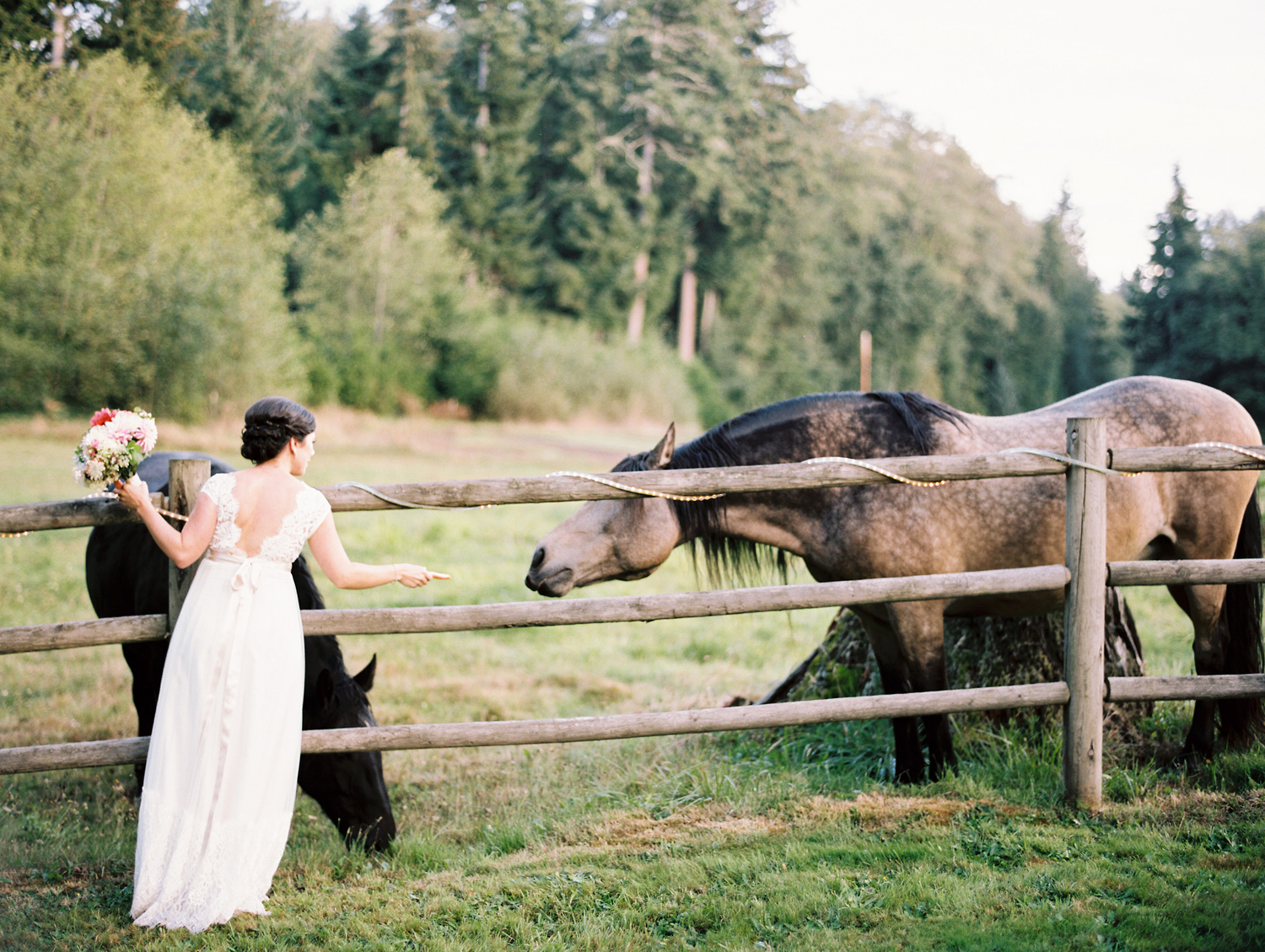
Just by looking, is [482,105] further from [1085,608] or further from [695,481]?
[1085,608]

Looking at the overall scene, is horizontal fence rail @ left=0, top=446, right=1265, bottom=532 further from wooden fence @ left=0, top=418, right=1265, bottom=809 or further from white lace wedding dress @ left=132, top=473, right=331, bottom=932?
white lace wedding dress @ left=132, top=473, right=331, bottom=932

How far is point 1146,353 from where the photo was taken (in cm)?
2812

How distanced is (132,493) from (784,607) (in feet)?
7.97

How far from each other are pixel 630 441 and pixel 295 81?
19654mm

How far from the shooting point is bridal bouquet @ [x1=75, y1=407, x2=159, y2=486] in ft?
9.63

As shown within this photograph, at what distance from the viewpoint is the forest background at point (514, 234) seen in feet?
77.2

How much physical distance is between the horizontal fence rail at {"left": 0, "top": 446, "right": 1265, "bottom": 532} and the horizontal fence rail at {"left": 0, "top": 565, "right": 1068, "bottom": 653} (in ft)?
1.34

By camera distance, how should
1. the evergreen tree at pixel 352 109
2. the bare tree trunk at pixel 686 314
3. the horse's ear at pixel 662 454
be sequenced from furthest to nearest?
the bare tree trunk at pixel 686 314 → the evergreen tree at pixel 352 109 → the horse's ear at pixel 662 454

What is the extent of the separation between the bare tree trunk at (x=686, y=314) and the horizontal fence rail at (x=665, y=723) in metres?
39.0

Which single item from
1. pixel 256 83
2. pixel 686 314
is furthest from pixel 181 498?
pixel 686 314

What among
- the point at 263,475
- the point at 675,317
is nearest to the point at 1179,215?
the point at 675,317

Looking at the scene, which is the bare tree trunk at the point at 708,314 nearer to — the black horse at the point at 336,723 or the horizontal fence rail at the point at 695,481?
the black horse at the point at 336,723

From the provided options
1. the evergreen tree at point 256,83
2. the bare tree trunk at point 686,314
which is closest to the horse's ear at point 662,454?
the evergreen tree at point 256,83

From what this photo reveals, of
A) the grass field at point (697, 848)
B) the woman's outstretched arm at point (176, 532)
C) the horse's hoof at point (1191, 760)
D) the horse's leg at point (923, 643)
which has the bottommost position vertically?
the grass field at point (697, 848)
